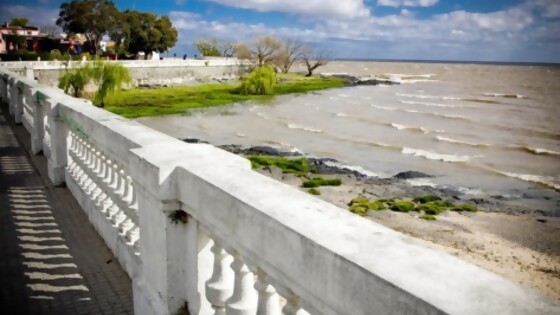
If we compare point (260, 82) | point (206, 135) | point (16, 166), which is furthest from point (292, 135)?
point (260, 82)

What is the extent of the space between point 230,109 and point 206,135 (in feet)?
42.4

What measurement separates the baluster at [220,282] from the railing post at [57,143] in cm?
495

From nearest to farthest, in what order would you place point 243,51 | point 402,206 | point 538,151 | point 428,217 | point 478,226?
point 478,226 < point 428,217 < point 402,206 < point 538,151 < point 243,51

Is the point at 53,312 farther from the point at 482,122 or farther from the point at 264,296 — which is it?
the point at 482,122

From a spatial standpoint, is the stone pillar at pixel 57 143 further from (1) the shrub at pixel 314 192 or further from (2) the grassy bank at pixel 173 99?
(2) the grassy bank at pixel 173 99

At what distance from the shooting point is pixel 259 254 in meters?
1.96

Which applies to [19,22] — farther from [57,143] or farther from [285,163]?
[57,143]

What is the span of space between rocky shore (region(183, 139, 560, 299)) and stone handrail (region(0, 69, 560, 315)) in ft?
28.9

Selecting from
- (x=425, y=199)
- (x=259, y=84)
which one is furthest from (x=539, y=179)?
(x=259, y=84)

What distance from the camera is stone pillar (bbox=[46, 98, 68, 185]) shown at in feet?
21.9

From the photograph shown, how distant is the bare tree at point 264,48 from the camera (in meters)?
83.6

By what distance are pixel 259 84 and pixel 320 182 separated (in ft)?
123

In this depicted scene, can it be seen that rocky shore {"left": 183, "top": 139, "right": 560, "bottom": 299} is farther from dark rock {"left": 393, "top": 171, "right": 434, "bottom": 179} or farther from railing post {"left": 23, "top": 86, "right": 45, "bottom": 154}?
railing post {"left": 23, "top": 86, "right": 45, "bottom": 154}

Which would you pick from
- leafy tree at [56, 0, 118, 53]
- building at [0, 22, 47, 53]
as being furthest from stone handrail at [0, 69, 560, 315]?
building at [0, 22, 47, 53]
